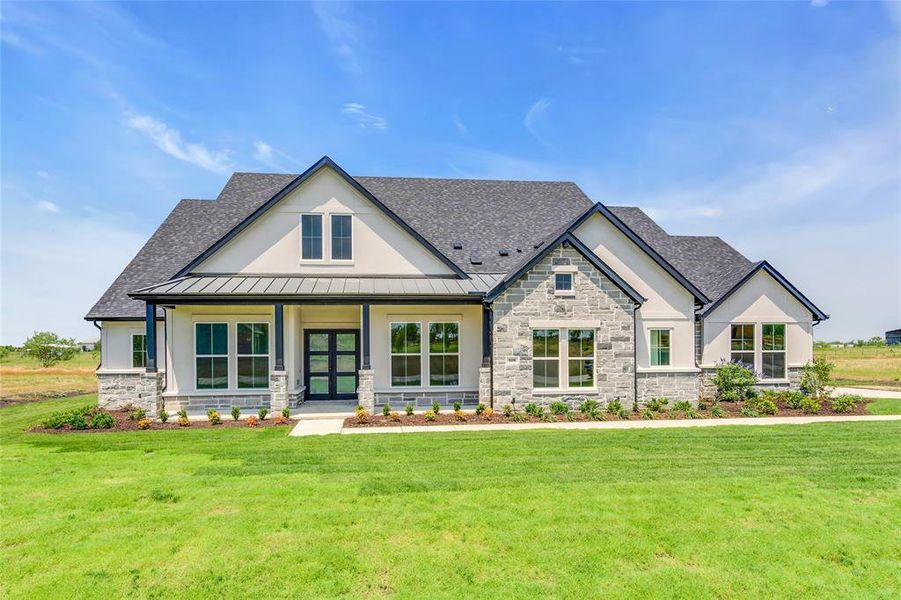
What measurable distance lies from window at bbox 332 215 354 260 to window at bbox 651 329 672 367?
10.5 meters

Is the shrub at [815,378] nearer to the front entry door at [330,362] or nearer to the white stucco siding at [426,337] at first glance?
the white stucco siding at [426,337]

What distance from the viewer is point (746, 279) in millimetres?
17844

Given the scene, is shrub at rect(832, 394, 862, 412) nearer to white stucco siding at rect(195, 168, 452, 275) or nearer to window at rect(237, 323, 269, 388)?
white stucco siding at rect(195, 168, 452, 275)

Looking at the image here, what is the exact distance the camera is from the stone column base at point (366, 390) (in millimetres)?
14719

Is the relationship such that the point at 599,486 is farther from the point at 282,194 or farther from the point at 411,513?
the point at 282,194

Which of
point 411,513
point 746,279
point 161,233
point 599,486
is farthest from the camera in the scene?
point 161,233

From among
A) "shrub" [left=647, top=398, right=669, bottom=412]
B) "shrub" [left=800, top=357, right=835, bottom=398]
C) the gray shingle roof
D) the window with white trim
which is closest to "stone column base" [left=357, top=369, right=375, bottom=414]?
the gray shingle roof

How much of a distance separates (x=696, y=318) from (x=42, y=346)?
36251 mm

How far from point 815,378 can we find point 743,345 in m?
2.68

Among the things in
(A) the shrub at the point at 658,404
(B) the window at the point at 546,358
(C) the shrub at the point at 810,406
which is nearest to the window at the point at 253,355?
(B) the window at the point at 546,358

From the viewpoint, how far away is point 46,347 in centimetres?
3081

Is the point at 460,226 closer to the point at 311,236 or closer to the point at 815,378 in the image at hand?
the point at 311,236

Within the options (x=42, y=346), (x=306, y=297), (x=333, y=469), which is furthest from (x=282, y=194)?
(x=42, y=346)

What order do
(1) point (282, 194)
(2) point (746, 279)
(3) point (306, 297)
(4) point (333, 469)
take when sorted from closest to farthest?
(4) point (333, 469)
(3) point (306, 297)
(1) point (282, 194)
(2) point (746, 279)
